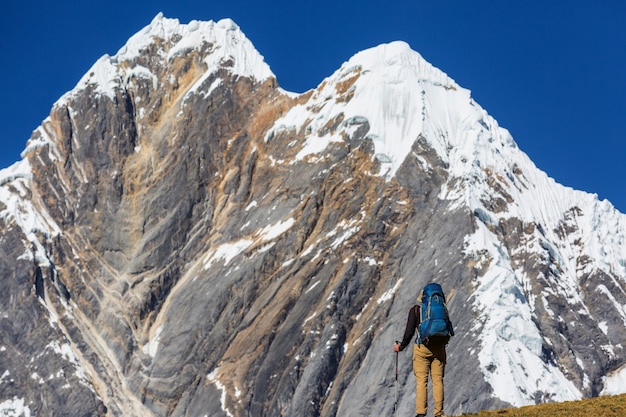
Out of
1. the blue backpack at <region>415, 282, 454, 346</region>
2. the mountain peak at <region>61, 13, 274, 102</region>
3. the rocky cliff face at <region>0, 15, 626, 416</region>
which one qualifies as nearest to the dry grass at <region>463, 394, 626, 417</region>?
the blue backpack at <region>415, 282, 454, 346</region>

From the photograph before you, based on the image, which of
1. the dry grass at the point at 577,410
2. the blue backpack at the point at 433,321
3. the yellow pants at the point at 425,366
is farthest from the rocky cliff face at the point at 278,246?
the blue backpack at the point at 433,321

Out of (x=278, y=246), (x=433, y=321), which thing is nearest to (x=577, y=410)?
(x=433, y=321)

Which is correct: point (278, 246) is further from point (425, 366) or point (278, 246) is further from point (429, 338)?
point (429, 338)

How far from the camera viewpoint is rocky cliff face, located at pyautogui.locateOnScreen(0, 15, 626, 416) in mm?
118750

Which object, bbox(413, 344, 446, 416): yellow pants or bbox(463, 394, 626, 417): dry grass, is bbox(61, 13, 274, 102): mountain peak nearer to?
bbox(463, 394, 626, 417): dry grass

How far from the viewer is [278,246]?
132m

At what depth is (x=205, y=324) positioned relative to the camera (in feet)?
429

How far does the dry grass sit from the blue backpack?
6002 millimetres

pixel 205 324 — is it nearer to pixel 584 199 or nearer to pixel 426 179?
pixel 426 179

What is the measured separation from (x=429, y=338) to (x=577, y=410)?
7.66 metres

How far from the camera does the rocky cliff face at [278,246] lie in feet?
390

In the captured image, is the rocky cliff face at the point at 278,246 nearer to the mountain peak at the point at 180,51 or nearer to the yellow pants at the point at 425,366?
the mountain peak at the point at 180,51

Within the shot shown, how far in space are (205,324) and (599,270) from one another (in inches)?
1587

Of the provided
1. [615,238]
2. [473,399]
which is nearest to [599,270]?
[615,238]
